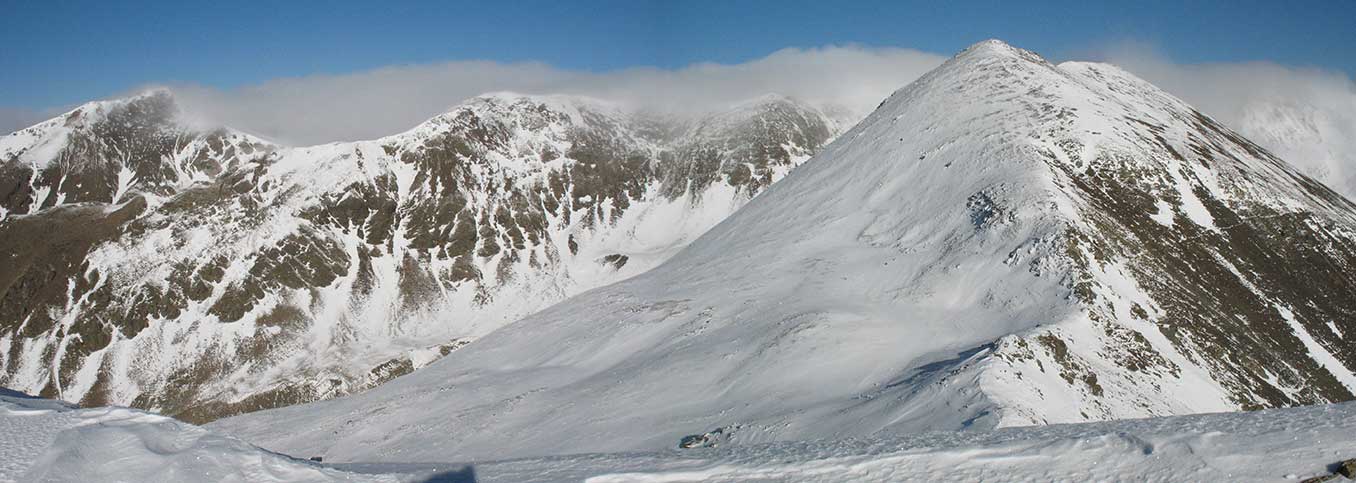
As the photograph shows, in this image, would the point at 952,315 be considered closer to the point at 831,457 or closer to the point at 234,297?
the point at 831,457

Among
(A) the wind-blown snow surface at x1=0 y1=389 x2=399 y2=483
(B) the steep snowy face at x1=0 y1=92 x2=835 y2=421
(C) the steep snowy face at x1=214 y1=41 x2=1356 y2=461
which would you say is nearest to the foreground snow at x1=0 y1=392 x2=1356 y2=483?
(A) the wind-blown snow surface at x1=0 y1=389 x2=399 y2=483

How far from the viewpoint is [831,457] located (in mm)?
14352

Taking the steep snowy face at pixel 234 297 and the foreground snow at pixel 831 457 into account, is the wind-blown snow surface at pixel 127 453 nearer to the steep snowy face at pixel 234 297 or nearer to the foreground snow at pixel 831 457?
the foreground snow at pixel 831 457

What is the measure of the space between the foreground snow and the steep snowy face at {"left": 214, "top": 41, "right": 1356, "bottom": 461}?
39.4ft

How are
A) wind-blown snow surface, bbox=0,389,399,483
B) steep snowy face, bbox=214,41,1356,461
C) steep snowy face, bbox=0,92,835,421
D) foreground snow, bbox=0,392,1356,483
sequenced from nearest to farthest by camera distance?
foreground snow, bbox=0,392,1356,483 → wind-blown snow surface, bbox=0,389,399,483 → steep snowy face, bbox=214,41,1356,461 → steep snowy face, bbox=0,92,835,421

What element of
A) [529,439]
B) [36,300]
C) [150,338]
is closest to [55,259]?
[36,300]

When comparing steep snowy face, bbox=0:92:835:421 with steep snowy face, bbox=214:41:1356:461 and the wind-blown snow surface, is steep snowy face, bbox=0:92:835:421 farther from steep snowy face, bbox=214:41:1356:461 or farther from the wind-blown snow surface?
the wind-blown snow surface

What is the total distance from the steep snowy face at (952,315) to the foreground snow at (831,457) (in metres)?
12.0

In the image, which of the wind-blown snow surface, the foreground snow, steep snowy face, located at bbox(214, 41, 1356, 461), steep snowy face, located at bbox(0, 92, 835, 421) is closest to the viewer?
the foreground snow

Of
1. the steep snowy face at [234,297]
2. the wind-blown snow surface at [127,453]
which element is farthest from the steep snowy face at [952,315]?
the steep snowy face at [234,297]

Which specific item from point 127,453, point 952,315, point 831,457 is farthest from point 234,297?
point 831,457

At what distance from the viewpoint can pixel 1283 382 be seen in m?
38.1

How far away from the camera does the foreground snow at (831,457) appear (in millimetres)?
12445

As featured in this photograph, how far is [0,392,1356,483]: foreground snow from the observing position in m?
12.4
